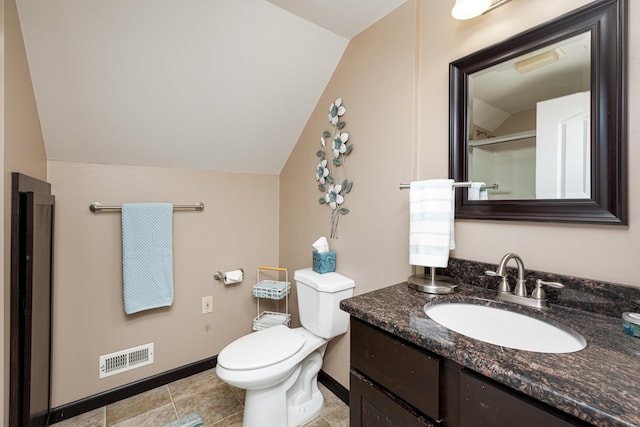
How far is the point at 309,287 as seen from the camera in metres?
1.71

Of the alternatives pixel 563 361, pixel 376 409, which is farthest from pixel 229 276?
pixel 563 361

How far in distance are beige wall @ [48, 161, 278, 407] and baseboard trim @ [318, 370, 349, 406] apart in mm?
737

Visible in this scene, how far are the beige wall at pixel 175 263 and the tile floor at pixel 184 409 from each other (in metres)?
0.13

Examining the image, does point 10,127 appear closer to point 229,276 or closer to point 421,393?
point 229,276

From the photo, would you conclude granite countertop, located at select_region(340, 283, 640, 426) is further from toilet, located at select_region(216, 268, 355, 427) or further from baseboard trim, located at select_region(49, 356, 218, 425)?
baseboard trim, located at select_region(49, 356, 218, 425)

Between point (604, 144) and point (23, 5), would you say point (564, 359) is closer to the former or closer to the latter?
point (604, 144)

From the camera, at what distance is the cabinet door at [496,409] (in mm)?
564

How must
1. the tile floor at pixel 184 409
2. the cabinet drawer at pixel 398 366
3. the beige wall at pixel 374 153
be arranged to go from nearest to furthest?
the cabinet drawer at pixel 398 366 < the beige wall at pixel 374 153 < the tile floor at pixel 184 409

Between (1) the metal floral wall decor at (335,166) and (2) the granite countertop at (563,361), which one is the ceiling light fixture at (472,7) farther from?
(2) the granite countertop at (563,361)

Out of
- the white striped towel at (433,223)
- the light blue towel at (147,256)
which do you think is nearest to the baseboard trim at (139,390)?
the light blue towel at (147,256)

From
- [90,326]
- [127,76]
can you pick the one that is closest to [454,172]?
[127,76]

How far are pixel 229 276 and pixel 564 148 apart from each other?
6.62 feet

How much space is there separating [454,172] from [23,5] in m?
1.89

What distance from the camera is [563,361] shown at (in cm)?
64
